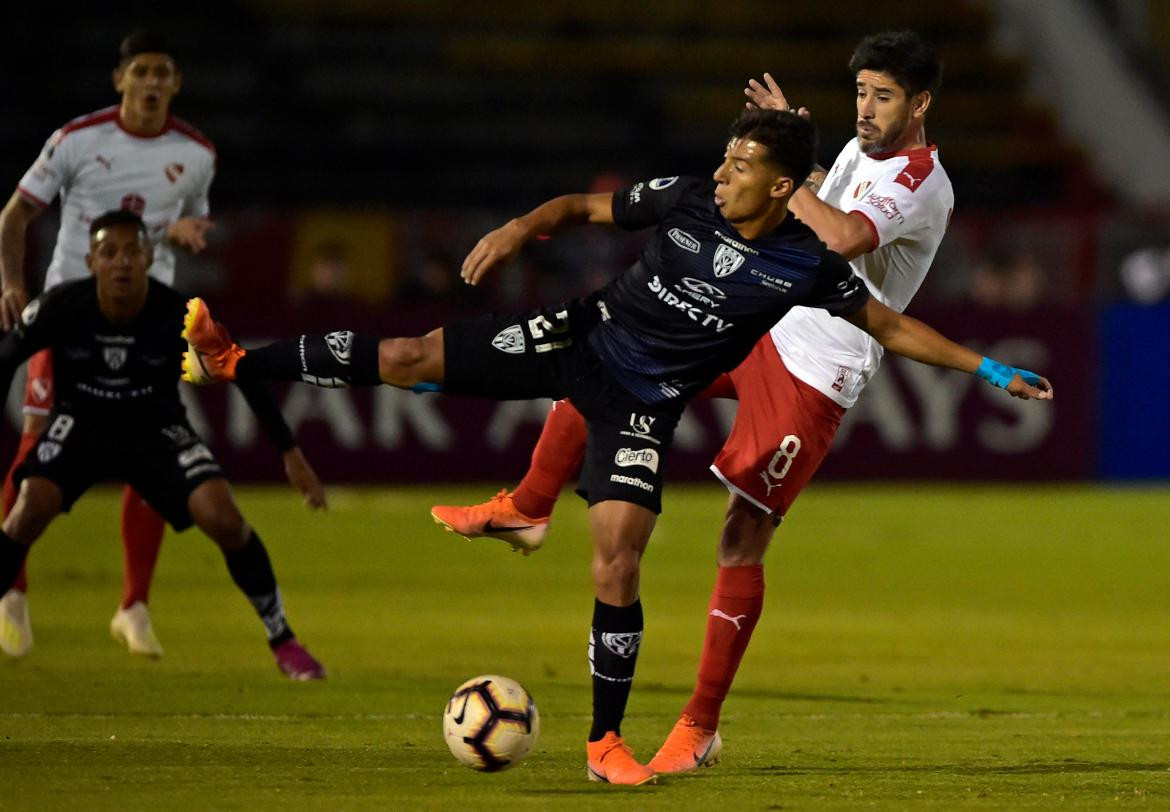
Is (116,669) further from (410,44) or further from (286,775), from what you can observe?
(410,44)

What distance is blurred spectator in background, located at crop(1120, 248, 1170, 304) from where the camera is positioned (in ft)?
59.1

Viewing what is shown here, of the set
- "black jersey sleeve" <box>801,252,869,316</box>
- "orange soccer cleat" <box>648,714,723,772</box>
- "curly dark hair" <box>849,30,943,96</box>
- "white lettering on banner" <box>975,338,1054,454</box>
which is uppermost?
"curly dark hair" <box>849,30,943,96</box>

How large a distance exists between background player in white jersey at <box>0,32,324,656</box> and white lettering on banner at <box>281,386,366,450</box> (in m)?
6.55

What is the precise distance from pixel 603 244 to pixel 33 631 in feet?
26.7

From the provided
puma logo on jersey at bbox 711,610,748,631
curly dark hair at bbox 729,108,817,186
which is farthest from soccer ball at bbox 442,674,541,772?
curly dark hair at bbox 729,108,817,186

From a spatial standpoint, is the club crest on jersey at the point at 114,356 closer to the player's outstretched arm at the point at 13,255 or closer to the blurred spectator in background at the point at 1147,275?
the player's outstretched arm at the point at 13,255

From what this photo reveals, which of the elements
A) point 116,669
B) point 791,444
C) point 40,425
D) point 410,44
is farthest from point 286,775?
point 410,44

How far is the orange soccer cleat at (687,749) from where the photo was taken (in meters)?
6.58

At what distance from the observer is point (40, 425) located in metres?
9.44

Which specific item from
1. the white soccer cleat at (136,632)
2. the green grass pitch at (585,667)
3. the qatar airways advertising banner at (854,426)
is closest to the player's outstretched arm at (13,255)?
the white soccer cleat at (136,632)

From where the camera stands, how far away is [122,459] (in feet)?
28.4

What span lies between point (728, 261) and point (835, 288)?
33cm

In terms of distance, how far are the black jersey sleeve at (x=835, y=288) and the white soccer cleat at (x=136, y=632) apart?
3962 mm

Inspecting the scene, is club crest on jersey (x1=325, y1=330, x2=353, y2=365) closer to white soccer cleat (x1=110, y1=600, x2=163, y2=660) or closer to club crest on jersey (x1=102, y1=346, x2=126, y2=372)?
club crest on jersey (x1=102, y1=346, x2=126, y2=372)
